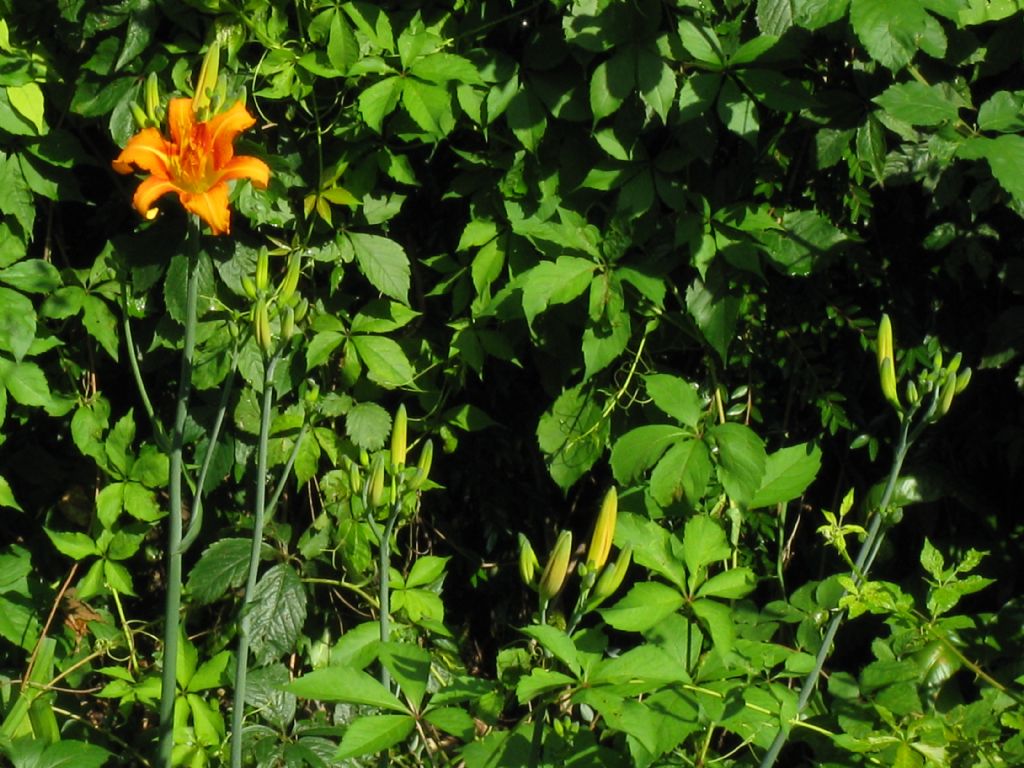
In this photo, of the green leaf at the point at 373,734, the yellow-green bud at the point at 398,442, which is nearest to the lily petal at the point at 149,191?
the yellow-green bud at the point at 398,442

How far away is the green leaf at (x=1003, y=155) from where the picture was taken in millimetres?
2055

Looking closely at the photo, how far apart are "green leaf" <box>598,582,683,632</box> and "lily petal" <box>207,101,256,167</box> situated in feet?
3.08

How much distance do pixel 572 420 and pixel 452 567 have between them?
0.68 meters

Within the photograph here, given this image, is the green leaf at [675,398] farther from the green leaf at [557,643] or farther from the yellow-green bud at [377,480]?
the green leaf at [557,643]

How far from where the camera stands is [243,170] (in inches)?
73.6

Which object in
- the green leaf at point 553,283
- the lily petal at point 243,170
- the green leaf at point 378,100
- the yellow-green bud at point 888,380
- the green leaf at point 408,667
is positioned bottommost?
the green leaf at point 408,667

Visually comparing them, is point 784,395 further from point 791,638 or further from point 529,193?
point 529,193

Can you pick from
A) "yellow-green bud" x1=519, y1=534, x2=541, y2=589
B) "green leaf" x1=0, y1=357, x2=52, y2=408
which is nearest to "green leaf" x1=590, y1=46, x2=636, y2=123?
"yellow-green bud" x1=519, y1=534, x2=541, y2=589

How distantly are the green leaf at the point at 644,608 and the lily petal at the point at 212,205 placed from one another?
85cm

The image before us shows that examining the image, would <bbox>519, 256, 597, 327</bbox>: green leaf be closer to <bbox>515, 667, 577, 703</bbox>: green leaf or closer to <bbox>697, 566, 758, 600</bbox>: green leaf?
<bbox>697, 566, 758, 600</bbox>: green leaf

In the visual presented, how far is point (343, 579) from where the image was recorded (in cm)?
275

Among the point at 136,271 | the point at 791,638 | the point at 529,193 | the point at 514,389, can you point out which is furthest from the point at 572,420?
the point at 136,271

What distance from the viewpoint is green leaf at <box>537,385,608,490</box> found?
2.60 metres

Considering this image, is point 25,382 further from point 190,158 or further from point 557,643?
point 557,643
